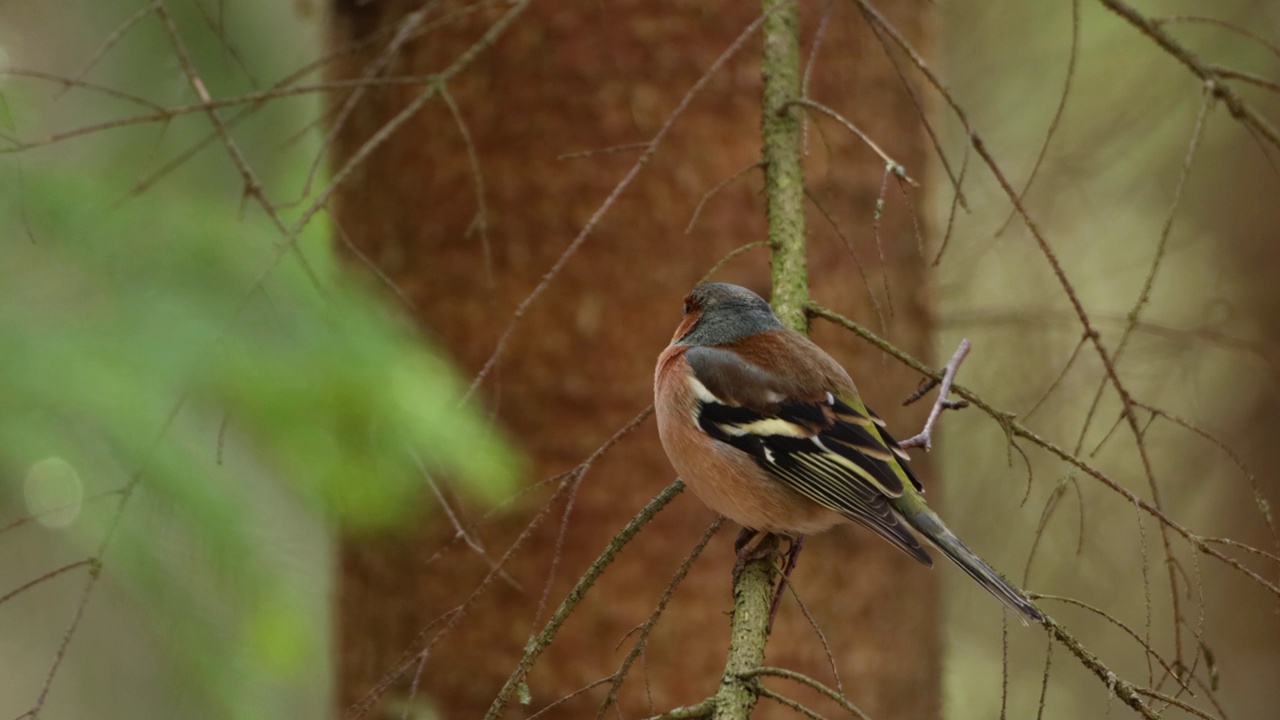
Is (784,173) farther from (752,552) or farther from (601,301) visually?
(601,301)

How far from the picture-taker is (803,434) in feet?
9.64

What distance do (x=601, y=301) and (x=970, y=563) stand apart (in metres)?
1.80

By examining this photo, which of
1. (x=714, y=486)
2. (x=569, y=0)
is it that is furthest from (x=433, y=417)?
(x=569, y=0)

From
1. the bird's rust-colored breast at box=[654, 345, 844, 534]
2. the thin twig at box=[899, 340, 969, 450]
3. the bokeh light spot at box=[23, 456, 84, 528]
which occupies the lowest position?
the bokeh light spot at box=[23, 456, 84, 528]

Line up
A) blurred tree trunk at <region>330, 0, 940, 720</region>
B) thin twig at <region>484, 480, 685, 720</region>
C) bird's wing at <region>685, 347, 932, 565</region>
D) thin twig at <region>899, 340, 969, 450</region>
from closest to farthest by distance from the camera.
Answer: thin twig at <region>484, 480, 685, 720</region>, thin twig at <region>899, 340, 969, 450</region>, bird's wing at <region>685, 347, 932, 565</region>, blurred tree trunk at <region>330, 0, 940, 720</region>

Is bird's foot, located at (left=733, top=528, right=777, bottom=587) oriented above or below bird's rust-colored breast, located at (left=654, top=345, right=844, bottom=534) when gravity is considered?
below

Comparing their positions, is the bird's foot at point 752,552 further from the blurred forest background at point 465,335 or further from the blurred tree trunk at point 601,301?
the blurred tree trunk at point 601,301

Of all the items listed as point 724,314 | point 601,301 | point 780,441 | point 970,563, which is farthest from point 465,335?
point 970,563

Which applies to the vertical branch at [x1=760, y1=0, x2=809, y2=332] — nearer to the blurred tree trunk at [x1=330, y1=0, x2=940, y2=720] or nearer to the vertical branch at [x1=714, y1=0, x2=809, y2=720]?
the vertical branch at [x1=714, y1=0, x2=809, y2=720]

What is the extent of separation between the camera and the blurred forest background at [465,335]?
2586 mm

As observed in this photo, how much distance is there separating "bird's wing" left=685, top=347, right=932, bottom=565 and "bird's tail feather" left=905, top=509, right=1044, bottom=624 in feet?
0.29

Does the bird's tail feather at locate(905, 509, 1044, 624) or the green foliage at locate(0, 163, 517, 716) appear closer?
the bird's tail feather at locate(905, 509, 1044, 624)

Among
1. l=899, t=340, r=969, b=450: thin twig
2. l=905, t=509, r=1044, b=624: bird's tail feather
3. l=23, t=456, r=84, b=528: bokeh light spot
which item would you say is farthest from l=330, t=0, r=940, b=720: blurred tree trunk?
l=23, t=456, r=84, b=528: bokeh light spot

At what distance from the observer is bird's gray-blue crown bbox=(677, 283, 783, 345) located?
9.99ft
